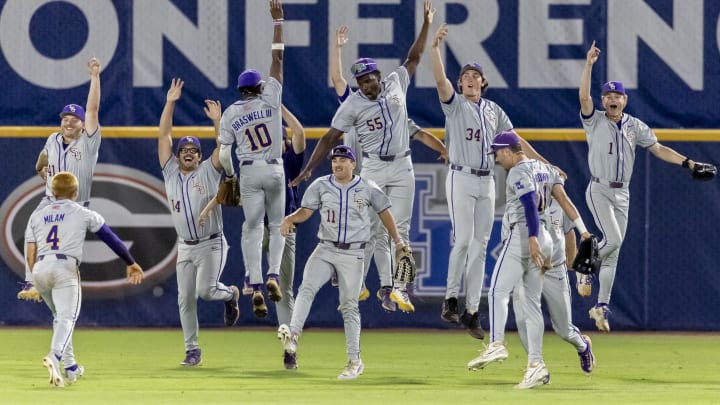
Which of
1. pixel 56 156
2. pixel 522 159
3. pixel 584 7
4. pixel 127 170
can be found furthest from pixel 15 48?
pixel 522 159

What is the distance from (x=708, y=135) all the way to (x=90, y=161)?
7465mm

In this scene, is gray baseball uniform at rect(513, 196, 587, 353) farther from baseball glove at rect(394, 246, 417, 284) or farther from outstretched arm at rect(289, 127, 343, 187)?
outstretched arm at rect(289, 127, 343, 187)

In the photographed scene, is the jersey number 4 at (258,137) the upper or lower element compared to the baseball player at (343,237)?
upper

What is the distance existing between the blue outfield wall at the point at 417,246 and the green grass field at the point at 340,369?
359mm

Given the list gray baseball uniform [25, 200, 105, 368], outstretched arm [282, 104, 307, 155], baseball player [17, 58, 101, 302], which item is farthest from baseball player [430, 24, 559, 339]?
gray baseball uniform [25, 200, 105, 368]

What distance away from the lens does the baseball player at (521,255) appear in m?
12.2

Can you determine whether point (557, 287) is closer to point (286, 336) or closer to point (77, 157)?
point (286, 336)

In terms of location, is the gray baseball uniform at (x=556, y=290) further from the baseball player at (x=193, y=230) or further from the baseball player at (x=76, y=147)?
the baseball player at (x=76, y=147)

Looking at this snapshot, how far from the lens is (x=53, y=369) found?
11.9m

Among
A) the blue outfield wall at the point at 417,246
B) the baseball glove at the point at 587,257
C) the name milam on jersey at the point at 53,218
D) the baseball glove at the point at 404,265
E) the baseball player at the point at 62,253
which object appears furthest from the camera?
the blue outfield wall at the point at 417,246

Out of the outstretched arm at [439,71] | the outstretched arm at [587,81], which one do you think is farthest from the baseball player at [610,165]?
the outstretched arm at [439,71]

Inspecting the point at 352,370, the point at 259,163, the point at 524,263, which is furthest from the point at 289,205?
the point at 524,263

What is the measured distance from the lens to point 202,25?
18.3m

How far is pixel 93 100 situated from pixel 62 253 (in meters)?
2.83
